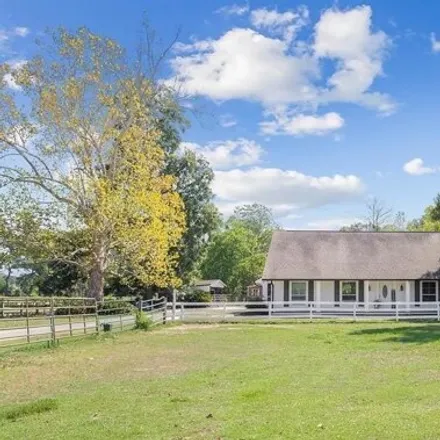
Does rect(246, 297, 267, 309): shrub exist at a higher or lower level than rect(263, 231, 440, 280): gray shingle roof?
lower

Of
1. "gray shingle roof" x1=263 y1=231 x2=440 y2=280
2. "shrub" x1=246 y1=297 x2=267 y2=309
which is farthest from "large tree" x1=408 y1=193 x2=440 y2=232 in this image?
"shrub" x1=246 y1=297 x2=267 y2=309

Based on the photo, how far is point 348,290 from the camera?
3762cm

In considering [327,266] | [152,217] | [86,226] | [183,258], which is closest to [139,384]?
[152,217]

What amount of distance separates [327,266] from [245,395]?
29.1m

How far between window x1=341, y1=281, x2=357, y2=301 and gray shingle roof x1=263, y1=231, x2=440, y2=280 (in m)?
0.78

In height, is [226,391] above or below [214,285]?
above

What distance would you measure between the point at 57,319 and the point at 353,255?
2209cm

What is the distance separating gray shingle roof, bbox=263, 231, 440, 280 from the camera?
122 ft

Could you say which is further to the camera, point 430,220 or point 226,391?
point 430,220

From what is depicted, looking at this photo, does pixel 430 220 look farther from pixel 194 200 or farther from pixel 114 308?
pixel 114 308

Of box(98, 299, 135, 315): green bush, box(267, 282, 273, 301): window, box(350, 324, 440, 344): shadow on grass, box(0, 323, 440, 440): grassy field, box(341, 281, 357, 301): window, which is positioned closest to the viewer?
box(0, 323, 440, 440): grassy field

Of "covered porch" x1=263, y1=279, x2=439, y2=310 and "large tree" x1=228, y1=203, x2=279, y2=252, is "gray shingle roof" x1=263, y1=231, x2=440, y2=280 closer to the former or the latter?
"covered porch" x1=263, y1=279, x2=439, y2=310

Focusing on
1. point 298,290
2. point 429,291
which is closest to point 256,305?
point 298,290

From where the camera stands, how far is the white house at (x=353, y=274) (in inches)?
1463
